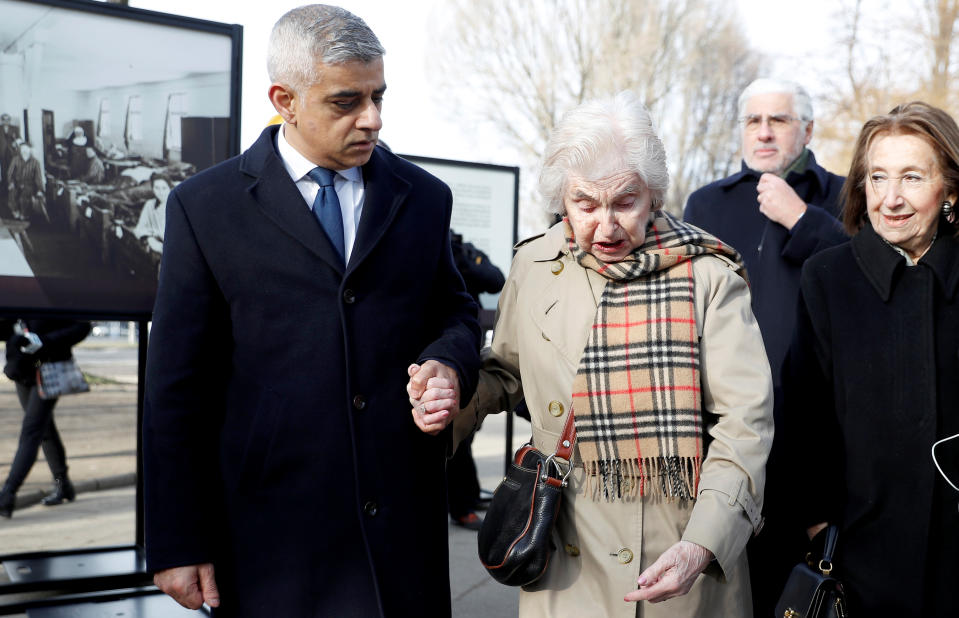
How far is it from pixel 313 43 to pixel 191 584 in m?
1.26

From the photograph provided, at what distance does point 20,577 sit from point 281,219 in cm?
303

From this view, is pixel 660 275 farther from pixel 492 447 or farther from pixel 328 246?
pixel 492 447

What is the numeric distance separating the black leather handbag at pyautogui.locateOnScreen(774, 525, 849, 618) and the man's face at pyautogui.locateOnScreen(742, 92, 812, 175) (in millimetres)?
1929

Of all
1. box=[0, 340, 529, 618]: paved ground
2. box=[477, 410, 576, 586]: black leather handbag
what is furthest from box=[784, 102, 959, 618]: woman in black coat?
box=[0, 340, 529, 618]: paved ground

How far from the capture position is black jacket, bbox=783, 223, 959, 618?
2.36m

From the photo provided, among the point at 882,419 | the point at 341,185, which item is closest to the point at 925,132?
the point at 882,419

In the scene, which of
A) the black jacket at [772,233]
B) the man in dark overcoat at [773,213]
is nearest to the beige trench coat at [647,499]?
the man in dark overcoat at [773,213]

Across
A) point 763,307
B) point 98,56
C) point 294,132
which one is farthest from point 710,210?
point 98,56

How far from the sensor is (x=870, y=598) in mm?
2416

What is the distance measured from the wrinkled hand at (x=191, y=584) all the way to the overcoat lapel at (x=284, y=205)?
758 millimetres

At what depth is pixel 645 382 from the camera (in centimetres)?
213

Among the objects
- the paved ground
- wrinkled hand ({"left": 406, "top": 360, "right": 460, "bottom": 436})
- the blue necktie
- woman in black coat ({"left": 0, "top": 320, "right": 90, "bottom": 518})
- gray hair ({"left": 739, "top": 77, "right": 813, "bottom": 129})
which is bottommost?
the paved ground

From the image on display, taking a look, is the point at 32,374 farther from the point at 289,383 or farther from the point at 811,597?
the point at 811,597

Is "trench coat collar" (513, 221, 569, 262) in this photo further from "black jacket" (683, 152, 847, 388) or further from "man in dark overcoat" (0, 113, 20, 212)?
"man in dark overcoat" (0, 113, 20, 212)
